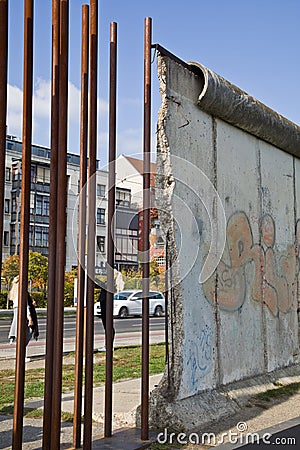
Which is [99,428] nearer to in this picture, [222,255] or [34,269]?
[222,255]

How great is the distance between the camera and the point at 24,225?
4.45 metres

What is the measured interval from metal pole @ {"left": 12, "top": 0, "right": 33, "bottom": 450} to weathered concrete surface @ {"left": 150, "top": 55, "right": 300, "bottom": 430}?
1955mm

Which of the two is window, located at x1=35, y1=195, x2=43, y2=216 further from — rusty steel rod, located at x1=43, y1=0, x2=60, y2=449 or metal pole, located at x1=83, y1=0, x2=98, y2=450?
rusty steel rod, located at x1=43, y1=0, x2=60, y2=449

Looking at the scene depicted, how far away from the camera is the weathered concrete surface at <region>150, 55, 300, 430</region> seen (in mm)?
6297

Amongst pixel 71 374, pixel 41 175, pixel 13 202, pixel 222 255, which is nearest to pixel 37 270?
pixel 41 175

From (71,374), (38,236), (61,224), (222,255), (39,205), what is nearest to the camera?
(61,224)

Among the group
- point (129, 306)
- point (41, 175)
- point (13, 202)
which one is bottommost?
point (129, 306)

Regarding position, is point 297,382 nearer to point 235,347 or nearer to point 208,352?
point 235,347

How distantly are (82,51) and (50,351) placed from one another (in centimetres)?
267

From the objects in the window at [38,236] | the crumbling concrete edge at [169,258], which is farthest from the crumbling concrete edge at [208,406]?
the window at [38,236]

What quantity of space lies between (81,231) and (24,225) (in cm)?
73

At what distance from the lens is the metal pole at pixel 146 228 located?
5.48 metres

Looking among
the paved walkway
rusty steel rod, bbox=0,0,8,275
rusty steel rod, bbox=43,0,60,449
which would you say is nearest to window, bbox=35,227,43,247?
the paved walkway

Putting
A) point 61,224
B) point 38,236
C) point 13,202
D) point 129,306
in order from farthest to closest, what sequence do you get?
point 13,202, point 38,236, point 129,306, point 61,224
